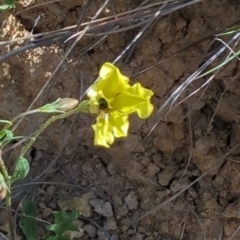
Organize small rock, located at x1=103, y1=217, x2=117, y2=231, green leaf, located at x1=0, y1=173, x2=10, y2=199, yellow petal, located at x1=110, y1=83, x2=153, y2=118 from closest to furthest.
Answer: yellow petal, located at x1=110, y1=83, x2=153, y2=118
green leaf, located at x1=0, y1=173, x2=10, y2=199
small rock, located at x1=103, y1=217, x2=117, y2=231

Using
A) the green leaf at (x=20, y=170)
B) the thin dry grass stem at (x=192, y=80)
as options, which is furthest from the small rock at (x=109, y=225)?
the green leaf at (x=20, y=170)

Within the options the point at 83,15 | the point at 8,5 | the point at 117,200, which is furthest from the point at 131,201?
the point at 8,5

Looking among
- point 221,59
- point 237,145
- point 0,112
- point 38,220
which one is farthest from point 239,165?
point 0,112

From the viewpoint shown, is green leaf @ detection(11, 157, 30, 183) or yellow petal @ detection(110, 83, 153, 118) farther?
green leaf @ detection(11, 157, 30, 183)

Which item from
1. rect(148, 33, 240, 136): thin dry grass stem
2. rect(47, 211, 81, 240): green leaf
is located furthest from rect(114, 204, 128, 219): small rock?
rect(148, 33, 240, 136): thin dry grass stem

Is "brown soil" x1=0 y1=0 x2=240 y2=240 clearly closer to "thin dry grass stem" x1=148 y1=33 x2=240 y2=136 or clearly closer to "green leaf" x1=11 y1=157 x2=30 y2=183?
"thin dry grass stem" x1=148 y1=33 x2=240 y2=136

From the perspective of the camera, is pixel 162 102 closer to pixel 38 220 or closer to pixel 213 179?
pixel 213 179
